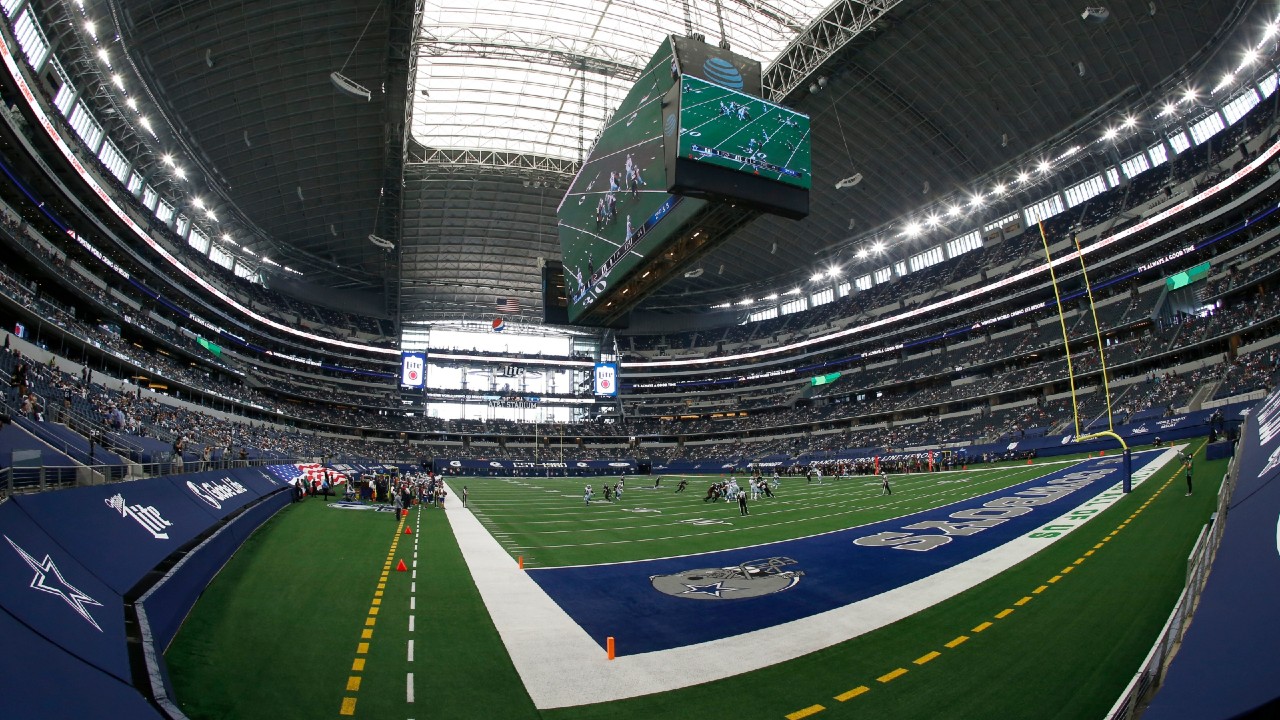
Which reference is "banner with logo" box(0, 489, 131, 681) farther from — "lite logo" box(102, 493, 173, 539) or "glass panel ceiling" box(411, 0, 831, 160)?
"glass panel ceiling" box(411, 0, 831, 160)

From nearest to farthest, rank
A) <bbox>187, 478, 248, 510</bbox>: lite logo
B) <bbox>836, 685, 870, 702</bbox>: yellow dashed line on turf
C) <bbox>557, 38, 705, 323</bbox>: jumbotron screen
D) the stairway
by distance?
<bbox>836, 685, 870, 702</bbox>: yellow dashed line on turf, <bbox>187, 478, 248, 510</bbox>: lite logo, <bbox>557, 38, 705, 323</bbox>: jumbotron screen, the stairway

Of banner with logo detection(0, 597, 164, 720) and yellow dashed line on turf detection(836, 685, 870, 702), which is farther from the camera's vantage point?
yellow dashed line on turf detection(836, 685, 870, 702)

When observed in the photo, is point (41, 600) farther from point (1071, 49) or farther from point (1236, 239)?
point (1236, 239)

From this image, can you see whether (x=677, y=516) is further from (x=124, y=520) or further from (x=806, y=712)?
(x=124, y=520)

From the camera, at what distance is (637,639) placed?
889cm

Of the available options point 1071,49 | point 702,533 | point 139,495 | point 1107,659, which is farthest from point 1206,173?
point 139,495

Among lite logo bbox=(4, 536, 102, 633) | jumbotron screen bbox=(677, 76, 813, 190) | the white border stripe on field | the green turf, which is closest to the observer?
lite logo bbox=(4, 536, 102, 633)

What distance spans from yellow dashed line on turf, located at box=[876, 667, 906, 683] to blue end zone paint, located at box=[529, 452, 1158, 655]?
234 cm

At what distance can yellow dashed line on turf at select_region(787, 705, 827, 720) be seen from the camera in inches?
246

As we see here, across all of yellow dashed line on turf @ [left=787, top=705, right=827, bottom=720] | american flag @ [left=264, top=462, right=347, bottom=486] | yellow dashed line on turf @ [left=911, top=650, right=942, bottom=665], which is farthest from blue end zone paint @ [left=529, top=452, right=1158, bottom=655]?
american flag @ [left=264, top=462, right=347, bottom=486]

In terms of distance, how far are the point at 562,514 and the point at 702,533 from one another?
8.74 m

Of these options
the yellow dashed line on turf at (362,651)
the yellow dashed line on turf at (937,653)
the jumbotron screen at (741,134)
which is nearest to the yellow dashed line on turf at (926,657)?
the yellow dashed line on turf at (937,653)

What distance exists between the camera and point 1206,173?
45.3 meters

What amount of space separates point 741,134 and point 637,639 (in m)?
16.7
